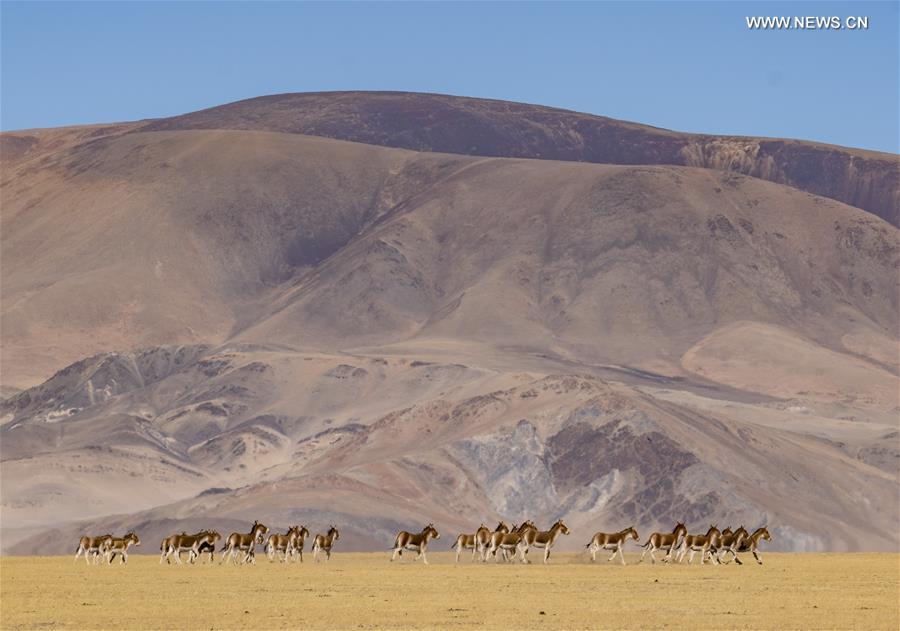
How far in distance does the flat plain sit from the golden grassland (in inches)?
1.6

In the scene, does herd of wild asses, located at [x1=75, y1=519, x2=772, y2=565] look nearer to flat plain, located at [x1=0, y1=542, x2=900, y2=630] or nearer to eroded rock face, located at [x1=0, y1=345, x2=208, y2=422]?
flat plain, located at [x1=0, y1=542, x2=900, y2=630]

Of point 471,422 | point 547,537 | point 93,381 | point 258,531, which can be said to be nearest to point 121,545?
point 258,531

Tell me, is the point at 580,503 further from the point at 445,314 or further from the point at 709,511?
the point at 445,314

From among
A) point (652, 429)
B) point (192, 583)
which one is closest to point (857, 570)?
point (192, 583)

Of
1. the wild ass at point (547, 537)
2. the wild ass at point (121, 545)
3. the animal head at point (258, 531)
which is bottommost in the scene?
the wild ass at point (121, 545)

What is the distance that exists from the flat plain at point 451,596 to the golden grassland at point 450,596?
1.6 inches

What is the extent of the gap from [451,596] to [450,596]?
2 cm

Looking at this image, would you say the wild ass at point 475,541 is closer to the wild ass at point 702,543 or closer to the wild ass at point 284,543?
the wild ass at point 284,543

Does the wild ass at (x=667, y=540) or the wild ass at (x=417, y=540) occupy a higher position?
the wild ass at (x=667, y=540)

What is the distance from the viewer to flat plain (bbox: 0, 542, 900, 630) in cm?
3453

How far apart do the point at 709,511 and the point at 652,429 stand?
1073 centimetres

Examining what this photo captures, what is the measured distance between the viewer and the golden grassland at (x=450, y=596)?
3453 cm

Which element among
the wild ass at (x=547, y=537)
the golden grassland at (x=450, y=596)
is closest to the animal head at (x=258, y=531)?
the golden grassland at (x=450, y=596)

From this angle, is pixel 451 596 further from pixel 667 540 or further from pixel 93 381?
pixel 93 381
